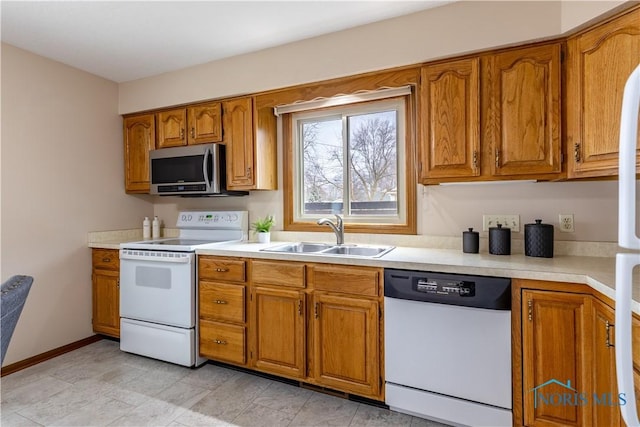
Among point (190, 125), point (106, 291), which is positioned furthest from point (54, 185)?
point (190, 125)

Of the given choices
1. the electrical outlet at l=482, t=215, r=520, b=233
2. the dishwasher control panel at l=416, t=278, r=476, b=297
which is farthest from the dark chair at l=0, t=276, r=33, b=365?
the electrical outlet at l=482, t=215, r=520, b=233

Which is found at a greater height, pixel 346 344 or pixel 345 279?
pixel 345 279

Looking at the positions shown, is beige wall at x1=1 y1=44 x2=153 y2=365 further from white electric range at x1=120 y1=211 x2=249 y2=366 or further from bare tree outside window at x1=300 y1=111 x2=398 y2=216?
bare tree outside window at x1=300 y1=111 x2=398 y2=216

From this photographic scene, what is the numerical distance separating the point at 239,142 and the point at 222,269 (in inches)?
41.8

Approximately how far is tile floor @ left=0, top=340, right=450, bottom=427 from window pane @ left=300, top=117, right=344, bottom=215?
1416 mm

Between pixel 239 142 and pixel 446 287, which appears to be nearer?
pixel 446 287

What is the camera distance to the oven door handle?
2.45 m

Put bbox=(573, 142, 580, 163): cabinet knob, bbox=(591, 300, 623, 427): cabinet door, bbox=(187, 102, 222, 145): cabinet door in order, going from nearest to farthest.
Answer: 1. bbox=(591, 300, 623, 427): cabinet door
2. bbox=(573, 142, 580, 163): cabinet knob
3. bbox=(187, 102, 222, 145): cabinet door

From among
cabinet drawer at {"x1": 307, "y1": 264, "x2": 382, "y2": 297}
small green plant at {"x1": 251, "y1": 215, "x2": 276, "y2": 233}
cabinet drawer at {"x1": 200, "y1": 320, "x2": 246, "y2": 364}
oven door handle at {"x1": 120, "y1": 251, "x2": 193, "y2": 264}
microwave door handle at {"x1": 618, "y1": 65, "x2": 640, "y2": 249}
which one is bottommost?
cabinet drawer at {"x1": 200, "y1": 320, "x2": 246, "y2": 364}

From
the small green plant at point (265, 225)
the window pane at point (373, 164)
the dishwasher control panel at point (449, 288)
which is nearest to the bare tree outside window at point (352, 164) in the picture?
the window pane at point (373, 164)

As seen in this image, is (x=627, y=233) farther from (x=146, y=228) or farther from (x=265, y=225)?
(x=146, y=228)

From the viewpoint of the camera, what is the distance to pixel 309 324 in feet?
6.95

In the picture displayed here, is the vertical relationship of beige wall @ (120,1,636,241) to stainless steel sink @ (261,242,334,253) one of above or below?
above

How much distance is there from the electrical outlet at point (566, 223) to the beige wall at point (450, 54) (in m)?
0.03
